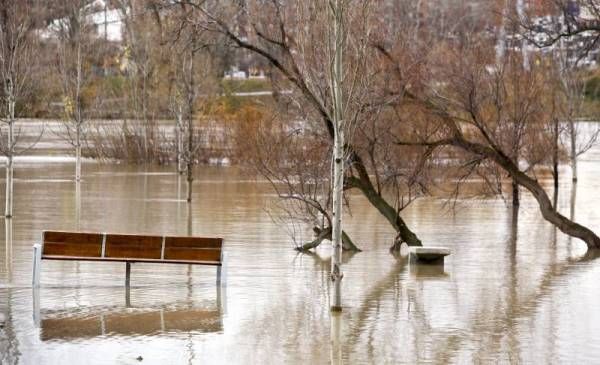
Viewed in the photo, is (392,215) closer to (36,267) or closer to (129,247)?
(129,247)

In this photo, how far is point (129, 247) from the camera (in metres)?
17.4

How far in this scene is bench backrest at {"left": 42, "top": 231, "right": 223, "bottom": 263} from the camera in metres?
17.4

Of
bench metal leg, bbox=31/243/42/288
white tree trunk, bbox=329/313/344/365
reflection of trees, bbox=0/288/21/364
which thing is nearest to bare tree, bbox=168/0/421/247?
white tree trunk, bbox=329/313/344/365

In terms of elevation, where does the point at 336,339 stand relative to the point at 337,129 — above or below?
below

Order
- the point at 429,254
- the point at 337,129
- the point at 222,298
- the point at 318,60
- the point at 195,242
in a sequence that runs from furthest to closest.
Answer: the point at 429,254
the point at 318,60
the point at 195,242
the point at 222,298
the point at 337,129

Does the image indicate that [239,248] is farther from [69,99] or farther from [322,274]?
[69,99]

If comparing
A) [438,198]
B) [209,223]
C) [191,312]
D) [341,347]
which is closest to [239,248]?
[209,223]

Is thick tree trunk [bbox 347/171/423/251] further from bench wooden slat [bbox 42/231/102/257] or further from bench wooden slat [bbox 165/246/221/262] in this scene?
bench wooden slat [bbox 42/231/102/257]

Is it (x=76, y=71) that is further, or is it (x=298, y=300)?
(x=76, y=71)

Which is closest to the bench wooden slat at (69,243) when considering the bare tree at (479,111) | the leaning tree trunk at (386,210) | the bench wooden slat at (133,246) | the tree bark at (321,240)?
the bench wooden slat at (133,246)

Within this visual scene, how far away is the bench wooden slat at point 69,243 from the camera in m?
17.4

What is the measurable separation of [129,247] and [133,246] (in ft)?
0.19

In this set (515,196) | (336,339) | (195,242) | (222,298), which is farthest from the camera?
(515,196)

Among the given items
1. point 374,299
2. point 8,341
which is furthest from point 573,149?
point 8,341
